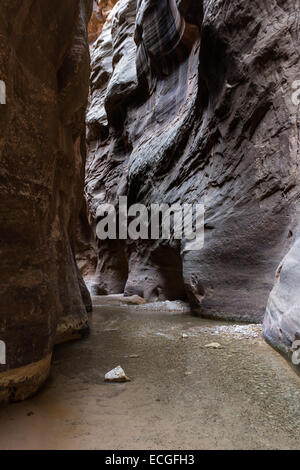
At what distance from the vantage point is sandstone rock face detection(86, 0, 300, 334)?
4.97 metres

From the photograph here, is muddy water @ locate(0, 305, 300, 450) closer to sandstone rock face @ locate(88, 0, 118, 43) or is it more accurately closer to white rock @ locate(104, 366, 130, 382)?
white rock @ locate(104, 366, 130, 382)

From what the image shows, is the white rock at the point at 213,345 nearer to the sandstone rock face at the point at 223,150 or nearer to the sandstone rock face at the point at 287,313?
the sandstone rock face at the point at 287,313

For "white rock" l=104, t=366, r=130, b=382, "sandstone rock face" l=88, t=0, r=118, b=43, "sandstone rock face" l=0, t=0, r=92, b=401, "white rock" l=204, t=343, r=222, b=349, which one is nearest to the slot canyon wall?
"white rock" l=204, t=343, r=222, b=349

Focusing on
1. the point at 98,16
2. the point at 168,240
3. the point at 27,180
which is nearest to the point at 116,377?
the point at 27,180

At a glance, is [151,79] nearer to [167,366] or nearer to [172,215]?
[172,215]

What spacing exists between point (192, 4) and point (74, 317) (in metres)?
9.70

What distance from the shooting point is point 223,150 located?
6.38 metres

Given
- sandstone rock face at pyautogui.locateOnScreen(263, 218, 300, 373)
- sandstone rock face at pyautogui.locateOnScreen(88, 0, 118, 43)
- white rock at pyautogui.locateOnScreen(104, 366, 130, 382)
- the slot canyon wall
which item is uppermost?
sandstone rock face at pyautogui.locateOnScreen(88, 0, 118, 43)

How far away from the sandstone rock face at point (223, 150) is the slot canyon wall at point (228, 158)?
2 centimetres

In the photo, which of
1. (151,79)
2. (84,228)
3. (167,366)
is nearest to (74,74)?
(167,366)

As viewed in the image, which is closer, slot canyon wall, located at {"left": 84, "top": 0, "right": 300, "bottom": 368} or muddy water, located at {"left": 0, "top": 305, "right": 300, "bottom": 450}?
muddy water, located at {"left": 0, "top": 305, "right": 300, "bottom": 450}

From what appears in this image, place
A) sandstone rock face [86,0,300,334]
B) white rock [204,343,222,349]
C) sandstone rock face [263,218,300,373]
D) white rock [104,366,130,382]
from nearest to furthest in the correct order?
1. white rock [104,366,130,382]
2. sandstone rock face [263,218,300,373]
3. white rock [204,343,222,349]
4. sandstone rock face [86,0,300,334]

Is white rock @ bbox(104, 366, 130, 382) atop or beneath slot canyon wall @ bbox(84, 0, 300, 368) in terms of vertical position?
beneath

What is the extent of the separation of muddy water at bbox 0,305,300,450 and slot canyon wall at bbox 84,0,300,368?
0.74 metres
